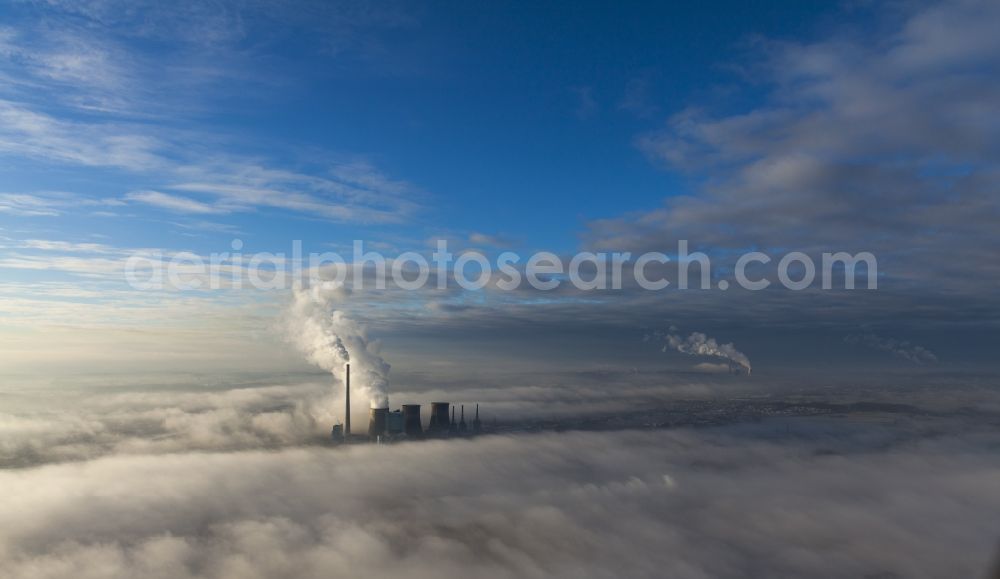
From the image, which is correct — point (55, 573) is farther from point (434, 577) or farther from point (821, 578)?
point (821, 578)

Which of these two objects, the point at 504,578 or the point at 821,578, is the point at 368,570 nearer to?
the point at 504,578

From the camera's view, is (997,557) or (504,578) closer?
(997,557)

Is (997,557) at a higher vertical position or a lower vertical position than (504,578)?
higher

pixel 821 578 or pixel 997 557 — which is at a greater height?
pixel 997 557

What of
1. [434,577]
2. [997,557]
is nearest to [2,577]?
[434,577]

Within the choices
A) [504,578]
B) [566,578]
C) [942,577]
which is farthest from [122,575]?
[942,577]

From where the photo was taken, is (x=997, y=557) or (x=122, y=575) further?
(x=122, y=575)

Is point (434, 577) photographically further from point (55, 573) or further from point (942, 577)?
point (942, 577)
